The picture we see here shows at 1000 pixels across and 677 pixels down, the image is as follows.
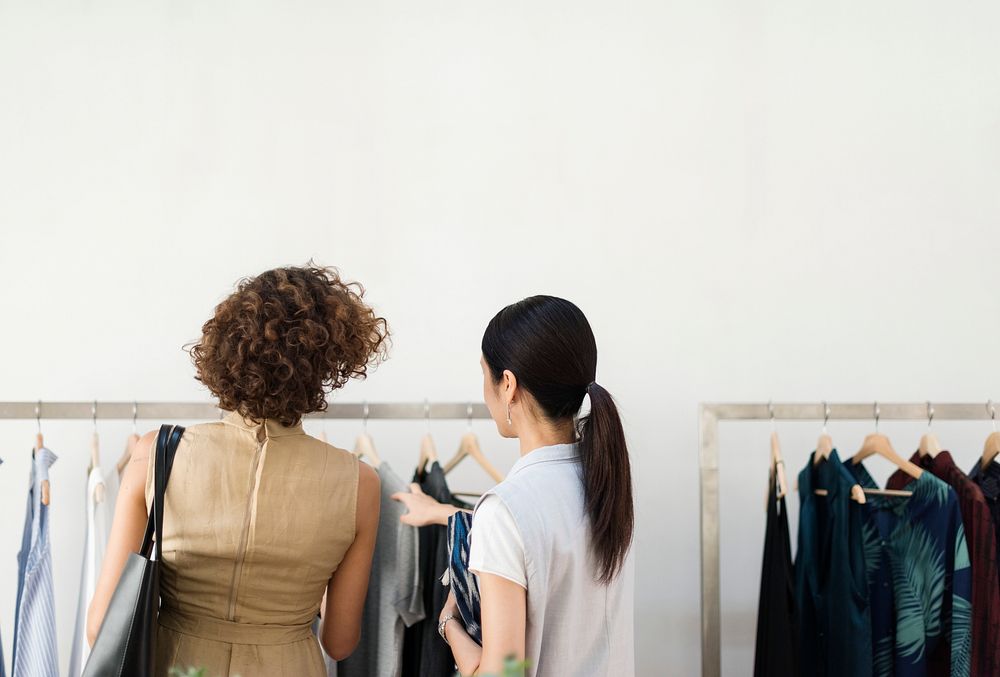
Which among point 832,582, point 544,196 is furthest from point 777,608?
point 544,196

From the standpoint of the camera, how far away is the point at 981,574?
80.8 inches

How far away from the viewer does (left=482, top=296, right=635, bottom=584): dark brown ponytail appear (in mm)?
1406

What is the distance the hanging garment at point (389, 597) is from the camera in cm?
198

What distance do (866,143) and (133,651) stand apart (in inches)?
99.0

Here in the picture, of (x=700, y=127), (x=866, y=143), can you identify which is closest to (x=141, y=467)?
(x=700, y=127)

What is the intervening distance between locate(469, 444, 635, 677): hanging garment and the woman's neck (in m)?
0.02

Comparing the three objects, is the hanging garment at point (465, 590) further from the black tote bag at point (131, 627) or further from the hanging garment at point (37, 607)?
the hanging garment at point (37, 607)

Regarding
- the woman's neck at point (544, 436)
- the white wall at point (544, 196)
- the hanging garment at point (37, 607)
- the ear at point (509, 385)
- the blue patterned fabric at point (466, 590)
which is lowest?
the hanging garment at point (37, 607)

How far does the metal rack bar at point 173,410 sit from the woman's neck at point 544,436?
2.26 feet

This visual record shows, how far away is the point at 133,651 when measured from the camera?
139 centimetres

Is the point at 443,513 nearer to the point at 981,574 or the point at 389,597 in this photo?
the point at 389,597

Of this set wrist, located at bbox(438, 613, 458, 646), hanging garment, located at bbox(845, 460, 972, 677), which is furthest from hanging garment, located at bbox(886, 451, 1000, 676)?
wrist, located at bbox(438, 613, 458, 646)

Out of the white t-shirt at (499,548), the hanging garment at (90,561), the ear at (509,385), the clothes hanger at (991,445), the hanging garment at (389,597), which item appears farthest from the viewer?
the clothes hanger at (991,445)

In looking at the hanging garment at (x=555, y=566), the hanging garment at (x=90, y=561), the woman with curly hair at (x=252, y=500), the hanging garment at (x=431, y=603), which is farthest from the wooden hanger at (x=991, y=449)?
the hanging garment at (x=90, y=561)
